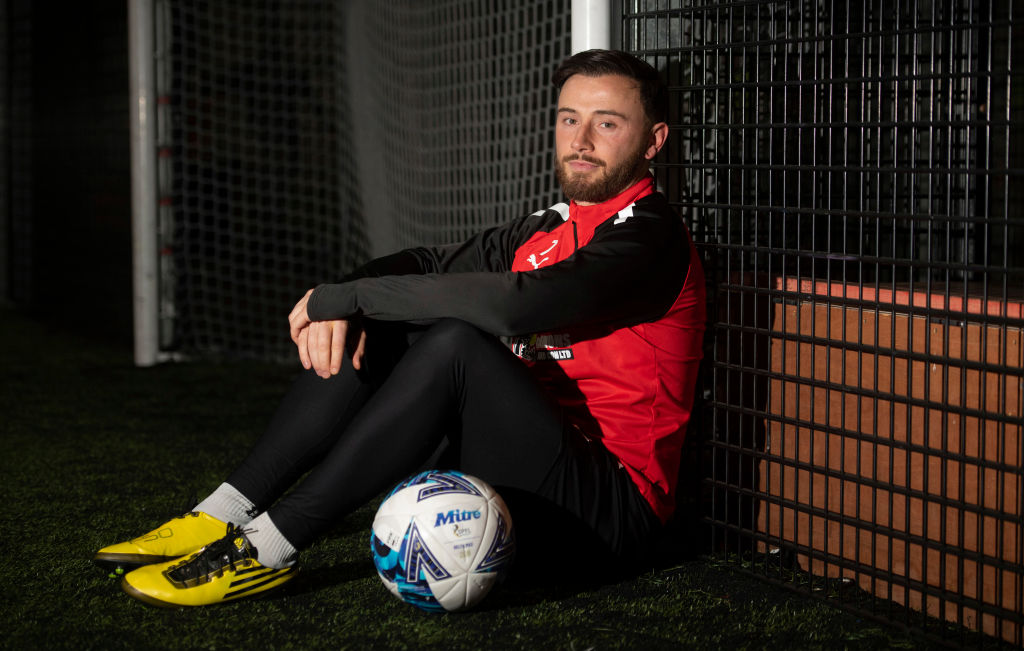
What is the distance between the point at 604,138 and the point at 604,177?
0.09 m

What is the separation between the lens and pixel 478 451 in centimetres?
236

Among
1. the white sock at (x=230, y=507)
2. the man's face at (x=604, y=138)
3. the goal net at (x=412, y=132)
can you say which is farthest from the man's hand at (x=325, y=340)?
Answer: the goal net at (x=412, y=132)

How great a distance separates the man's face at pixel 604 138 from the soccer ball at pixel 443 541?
0.74 meters

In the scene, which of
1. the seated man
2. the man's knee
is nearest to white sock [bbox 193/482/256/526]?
the seated man

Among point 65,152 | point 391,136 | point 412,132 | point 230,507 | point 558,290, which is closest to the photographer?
point 558,290

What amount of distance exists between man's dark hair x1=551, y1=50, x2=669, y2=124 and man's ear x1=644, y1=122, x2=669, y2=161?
2 cm

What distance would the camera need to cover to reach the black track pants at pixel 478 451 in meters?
2.27

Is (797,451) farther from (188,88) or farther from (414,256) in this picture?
(188,88)

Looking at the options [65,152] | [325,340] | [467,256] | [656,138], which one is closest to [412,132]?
[467,256]

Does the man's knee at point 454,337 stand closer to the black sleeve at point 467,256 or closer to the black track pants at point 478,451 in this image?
the black track pants at point 478,451

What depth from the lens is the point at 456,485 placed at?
224cm

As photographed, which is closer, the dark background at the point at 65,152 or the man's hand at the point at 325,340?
the man's hand at the point at 325,340

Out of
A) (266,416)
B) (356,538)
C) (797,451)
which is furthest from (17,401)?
(797,451)

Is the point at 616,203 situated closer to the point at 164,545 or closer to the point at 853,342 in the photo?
the point at 853,342
